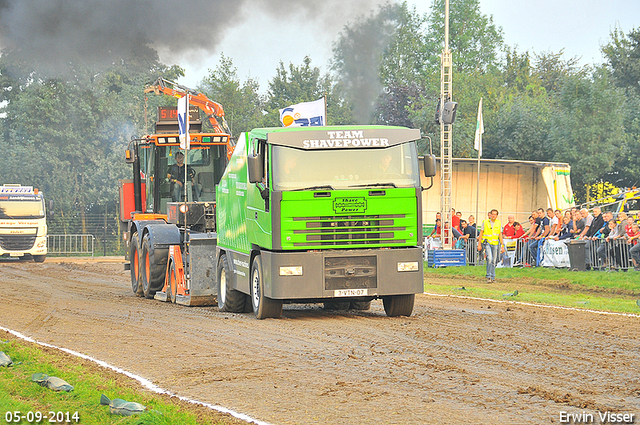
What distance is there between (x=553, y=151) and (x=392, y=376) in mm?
43904

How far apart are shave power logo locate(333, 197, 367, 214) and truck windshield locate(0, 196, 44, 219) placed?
30.0 m

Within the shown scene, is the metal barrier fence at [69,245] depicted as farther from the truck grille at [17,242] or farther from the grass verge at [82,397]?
the grass verge at [82,397]

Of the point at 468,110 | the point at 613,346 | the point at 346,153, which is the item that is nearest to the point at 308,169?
the point at 346,153

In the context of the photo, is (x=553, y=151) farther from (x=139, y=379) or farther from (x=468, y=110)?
(x=139, y=379)

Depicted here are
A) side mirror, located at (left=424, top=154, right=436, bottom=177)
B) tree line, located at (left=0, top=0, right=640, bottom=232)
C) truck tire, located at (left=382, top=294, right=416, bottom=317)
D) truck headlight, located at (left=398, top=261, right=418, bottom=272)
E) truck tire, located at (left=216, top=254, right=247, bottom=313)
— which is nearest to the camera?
truck headlight, located at (left=398, top=261, right=418, bottom=272)

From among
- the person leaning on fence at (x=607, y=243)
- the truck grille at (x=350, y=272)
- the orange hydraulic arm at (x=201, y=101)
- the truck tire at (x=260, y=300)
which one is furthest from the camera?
the person leaning on fence at (x=607, y=243)

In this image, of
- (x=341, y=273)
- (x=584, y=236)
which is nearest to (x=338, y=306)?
(x=341, y=273)

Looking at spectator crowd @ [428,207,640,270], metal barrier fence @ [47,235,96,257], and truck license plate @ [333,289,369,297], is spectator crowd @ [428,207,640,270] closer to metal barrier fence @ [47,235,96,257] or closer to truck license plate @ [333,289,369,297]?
truck license plate @ [333,289,369,297]

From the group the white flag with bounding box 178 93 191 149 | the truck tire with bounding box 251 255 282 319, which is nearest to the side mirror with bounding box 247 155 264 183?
the truck tire with bounding box 251 255 282 319

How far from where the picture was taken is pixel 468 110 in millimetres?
61312

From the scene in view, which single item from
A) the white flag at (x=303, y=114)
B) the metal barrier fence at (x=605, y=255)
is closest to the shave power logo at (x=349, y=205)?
the white flag at (x=303, y=114)

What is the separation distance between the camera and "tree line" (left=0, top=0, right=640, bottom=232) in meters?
47.2

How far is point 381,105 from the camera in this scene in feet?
191

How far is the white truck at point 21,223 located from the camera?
39562 mm
